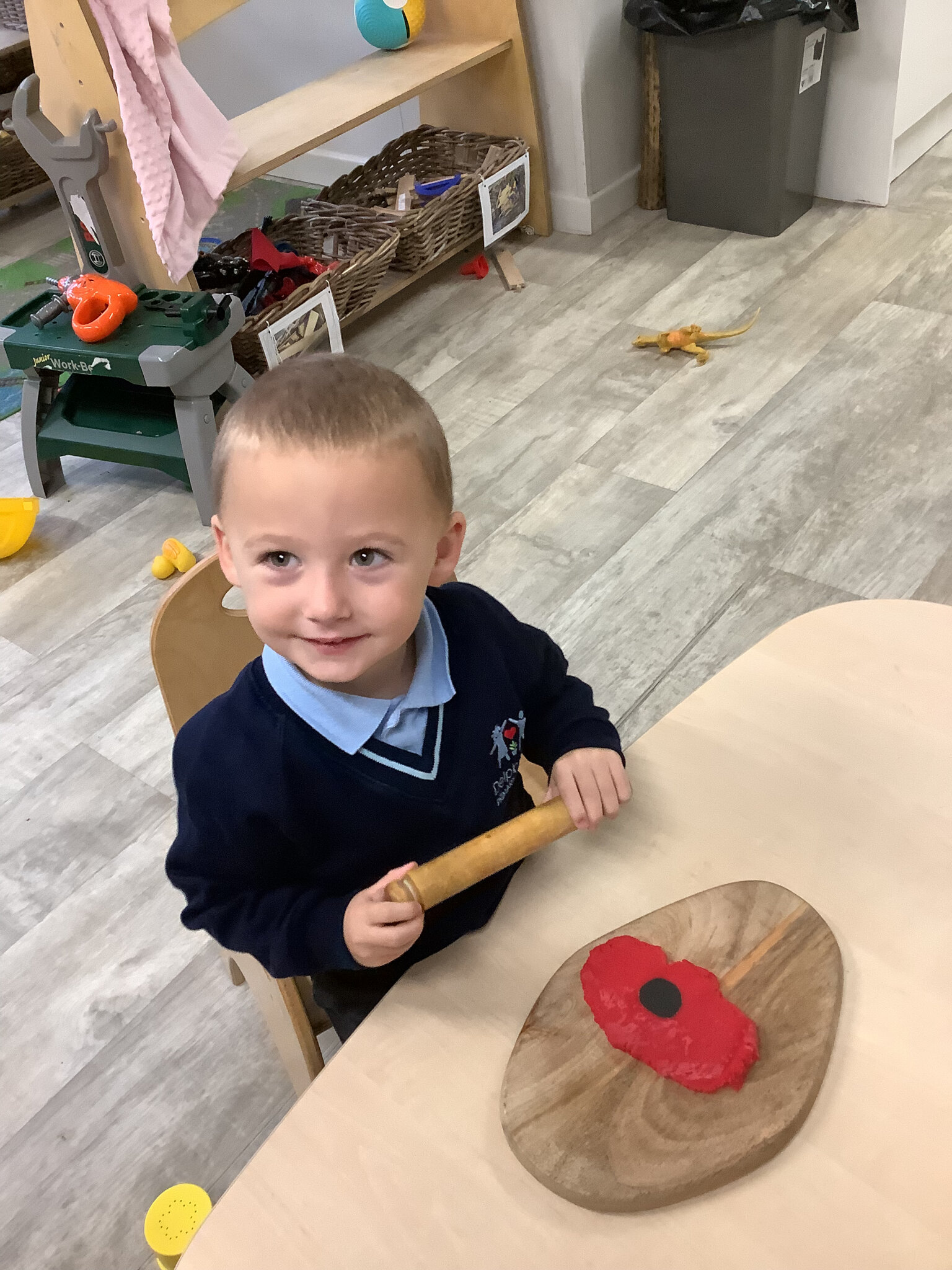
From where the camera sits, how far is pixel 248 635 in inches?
37.1

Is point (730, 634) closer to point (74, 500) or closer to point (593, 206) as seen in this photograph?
point (74, 500)

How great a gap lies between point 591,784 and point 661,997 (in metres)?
0.16

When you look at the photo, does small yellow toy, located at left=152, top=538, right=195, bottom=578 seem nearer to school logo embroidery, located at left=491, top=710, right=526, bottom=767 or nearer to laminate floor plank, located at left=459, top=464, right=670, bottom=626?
laminate floor plank, located at left=459, top=464, right=670, bottom=626

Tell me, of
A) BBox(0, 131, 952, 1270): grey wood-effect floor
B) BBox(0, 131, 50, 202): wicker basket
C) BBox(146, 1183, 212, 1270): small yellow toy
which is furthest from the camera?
BBox(0, 131, 50, 202): wicker basket

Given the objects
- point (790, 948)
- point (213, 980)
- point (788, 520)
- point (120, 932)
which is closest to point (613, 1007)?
point (790, 948)

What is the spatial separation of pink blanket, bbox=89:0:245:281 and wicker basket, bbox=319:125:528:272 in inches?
20.7

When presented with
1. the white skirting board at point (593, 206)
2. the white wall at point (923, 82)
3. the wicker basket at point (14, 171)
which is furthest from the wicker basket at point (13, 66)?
the white wall at point (923, 82)

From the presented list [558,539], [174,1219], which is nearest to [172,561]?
[558,539]

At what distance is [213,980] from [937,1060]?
960mm

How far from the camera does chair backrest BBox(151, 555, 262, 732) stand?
85 centimetres

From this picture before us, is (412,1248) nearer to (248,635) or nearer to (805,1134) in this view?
(805,1134)

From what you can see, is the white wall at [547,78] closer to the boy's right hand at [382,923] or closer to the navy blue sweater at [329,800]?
the navy blue sweater at [329,800]

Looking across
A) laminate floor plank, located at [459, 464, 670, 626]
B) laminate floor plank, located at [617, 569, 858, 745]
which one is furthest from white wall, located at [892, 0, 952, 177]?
laminate floor plank, located at [617, 569, 858, 745]

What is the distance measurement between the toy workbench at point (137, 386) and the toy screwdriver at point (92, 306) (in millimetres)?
16
